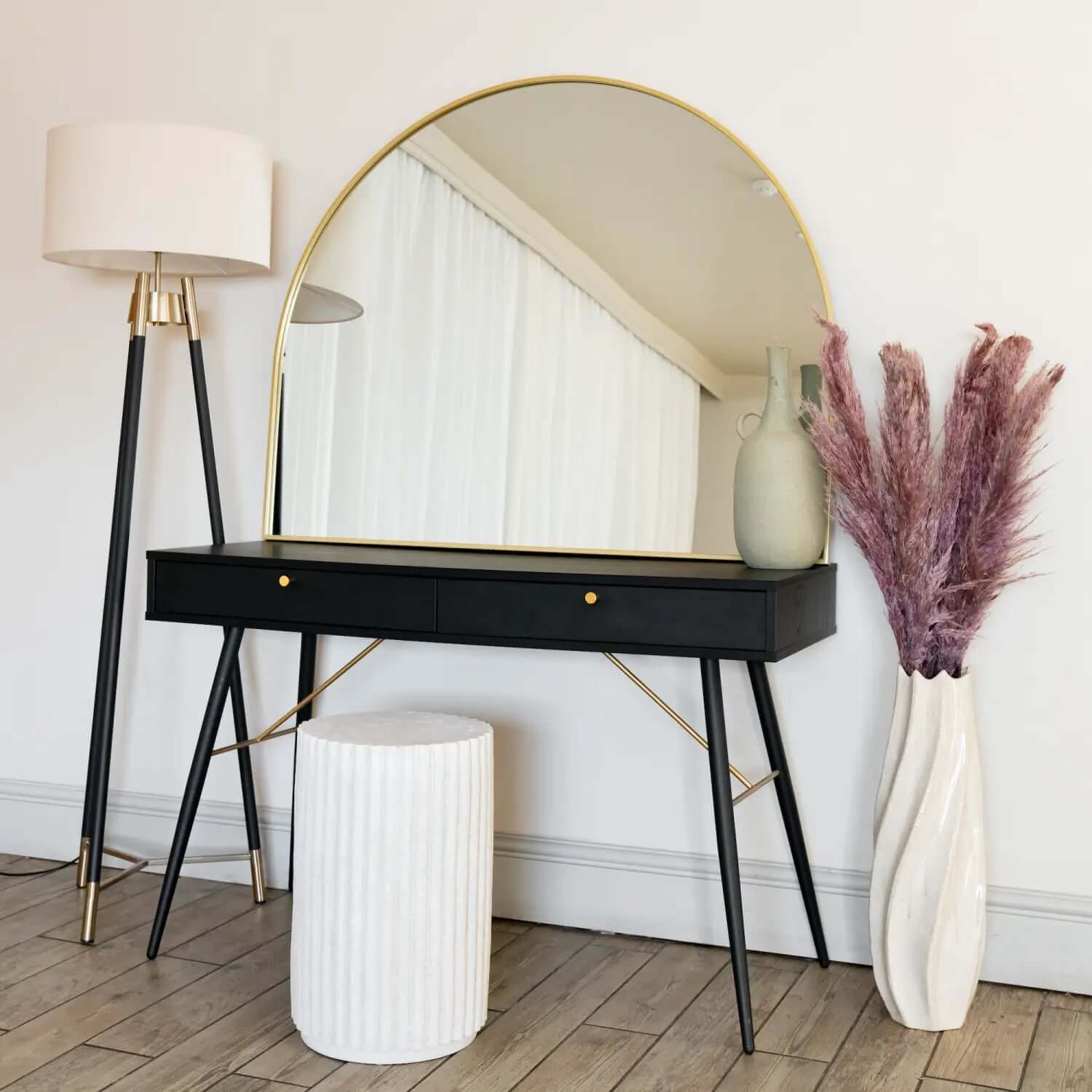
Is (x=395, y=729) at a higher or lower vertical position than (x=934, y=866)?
higher

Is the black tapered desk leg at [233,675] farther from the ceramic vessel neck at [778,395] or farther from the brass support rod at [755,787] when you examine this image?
the ceramic vessel neck at [778,395]

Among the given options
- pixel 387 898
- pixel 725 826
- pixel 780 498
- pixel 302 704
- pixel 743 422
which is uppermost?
pixel 743 422

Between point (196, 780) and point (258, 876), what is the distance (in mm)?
424

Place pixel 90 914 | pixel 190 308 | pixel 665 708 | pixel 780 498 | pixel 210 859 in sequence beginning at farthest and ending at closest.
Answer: pixel 210 859, pixel 190 308, pixel 90 914, pixel 665 708, pixel 780 498

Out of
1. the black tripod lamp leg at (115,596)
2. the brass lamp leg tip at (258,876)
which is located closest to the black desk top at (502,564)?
the black tripod lamp leg at (115,596)

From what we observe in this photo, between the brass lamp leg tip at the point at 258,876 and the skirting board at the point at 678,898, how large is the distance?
0.09 metres

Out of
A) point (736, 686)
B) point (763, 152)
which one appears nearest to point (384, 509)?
point (736, 686)

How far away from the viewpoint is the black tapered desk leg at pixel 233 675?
2750 mm

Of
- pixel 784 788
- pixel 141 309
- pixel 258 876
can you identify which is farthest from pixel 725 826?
pixel 141 309

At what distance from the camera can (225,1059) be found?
2.08 metres

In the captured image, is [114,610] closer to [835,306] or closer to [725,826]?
[725,826]

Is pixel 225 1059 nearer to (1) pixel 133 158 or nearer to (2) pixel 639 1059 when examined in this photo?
(2) pixel 639 1059

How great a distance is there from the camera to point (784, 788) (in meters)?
2.45

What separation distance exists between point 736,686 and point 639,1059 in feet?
2.58
